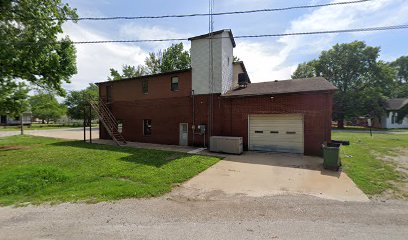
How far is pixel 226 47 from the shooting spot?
15.3 m

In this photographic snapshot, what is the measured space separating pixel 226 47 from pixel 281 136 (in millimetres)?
7905

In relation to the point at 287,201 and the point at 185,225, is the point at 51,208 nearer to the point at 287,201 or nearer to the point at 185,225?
the point at 185,225

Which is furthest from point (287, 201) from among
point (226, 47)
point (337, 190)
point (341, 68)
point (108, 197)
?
point (341, 68)

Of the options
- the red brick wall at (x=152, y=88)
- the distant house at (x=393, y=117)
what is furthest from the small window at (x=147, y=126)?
the distant house at (x=393, y=117)

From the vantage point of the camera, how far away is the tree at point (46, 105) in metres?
28.6

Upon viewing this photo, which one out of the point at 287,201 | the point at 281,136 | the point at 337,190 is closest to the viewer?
the point at 287,201

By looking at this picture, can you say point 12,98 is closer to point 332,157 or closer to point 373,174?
point 332,157

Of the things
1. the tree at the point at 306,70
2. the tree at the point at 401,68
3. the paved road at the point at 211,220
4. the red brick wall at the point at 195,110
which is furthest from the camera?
the tree at the point at 401,68

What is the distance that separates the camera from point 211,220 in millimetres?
4555

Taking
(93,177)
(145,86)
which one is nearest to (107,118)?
(145,86)

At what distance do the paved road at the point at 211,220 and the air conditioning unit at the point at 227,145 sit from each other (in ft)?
22.1

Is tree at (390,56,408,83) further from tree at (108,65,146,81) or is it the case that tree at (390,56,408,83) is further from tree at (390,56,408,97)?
tree at (108,65,146,81)

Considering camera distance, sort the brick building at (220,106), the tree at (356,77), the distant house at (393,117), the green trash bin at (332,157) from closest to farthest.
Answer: the green trash bin at (332,157)
the brick building at (220,106)
the tree at (356,77)
the distant house at (393,117)

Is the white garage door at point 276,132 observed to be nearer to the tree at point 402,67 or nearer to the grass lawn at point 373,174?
the grass lawn at point 373,174
